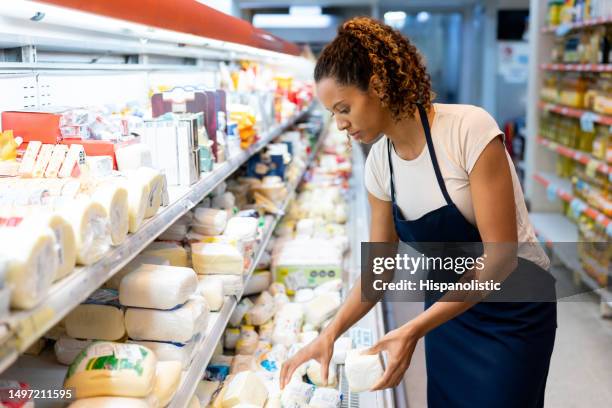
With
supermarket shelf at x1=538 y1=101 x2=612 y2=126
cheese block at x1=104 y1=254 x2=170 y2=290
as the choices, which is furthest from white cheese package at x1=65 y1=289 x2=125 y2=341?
supermarket shelf at x1=538 y1=101 x2=612 y2=126

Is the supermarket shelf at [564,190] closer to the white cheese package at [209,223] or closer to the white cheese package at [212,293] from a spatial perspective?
the white cheese package at [209,223]

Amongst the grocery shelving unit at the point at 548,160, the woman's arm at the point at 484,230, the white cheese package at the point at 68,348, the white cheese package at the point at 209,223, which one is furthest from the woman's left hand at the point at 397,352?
the grocery shelving unit at the point at 548,160

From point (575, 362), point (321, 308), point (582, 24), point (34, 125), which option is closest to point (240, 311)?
point (321, 308)

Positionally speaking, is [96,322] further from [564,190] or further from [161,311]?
[564,190]

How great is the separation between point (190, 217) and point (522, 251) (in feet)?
4.50

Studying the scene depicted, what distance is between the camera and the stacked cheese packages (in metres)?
1.03

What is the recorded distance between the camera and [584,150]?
18.4 feet

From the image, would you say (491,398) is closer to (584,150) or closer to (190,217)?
(190,217)

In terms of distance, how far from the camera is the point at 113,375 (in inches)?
56.7

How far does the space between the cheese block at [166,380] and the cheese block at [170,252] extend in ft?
2.05

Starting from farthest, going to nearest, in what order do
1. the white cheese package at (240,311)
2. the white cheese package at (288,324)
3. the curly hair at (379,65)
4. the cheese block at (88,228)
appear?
the white cheese package at (240,311) < the white cheese package at (288,324) < the curly hair at (379,65) < the cheese block at (88,228)

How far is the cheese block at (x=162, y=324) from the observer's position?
170 cm

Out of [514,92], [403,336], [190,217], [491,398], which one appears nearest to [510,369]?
[491,398]

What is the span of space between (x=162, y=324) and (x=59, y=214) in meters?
0.61
